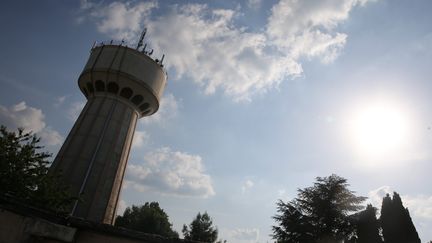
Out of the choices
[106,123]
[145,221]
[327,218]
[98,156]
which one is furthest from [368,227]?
[145,221]

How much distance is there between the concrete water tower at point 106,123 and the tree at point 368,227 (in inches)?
769

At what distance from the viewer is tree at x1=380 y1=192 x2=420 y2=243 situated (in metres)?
26.6

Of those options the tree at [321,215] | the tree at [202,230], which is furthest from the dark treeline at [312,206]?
the tree at [202,230]

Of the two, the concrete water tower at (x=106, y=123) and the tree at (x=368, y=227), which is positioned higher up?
the concrete water tower at (x=106, y=123)

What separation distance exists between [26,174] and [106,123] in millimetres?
8030

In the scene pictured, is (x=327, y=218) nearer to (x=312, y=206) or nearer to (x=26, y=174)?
(x=312, y=206)

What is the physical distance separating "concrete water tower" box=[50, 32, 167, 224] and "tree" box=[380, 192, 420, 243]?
25.3m

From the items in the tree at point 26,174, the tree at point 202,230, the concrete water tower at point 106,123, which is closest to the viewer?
the tree at point 26,174

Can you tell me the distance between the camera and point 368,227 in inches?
952

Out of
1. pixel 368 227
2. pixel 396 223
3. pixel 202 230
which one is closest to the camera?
pixel 368 227

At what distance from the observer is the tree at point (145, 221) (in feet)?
165

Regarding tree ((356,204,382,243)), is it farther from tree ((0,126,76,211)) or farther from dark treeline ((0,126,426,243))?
tree ((0,126,76,211))

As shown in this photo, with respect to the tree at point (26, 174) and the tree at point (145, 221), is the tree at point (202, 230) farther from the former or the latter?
the tree at point (26, 174)

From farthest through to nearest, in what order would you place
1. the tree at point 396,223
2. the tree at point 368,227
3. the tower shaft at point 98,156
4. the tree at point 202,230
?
the tree at point 202,230 < the tree at point 396,223 < the tree at point 368,227 < the tower shaft at point 98,156
